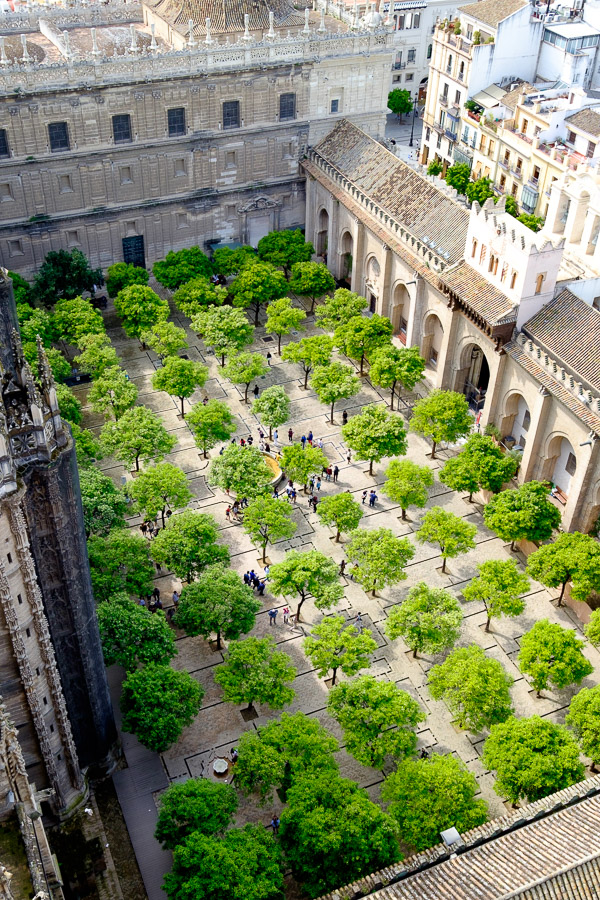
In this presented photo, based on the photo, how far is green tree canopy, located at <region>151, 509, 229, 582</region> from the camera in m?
59.9

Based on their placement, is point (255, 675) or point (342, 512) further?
point (342, 512)

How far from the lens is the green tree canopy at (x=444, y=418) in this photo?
7262 cm

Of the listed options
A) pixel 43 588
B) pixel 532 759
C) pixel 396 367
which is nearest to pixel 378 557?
pixel 532 759

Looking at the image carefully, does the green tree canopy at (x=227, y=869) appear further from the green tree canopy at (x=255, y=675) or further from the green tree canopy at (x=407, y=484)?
the green tree canopy at (x=407, y=484)

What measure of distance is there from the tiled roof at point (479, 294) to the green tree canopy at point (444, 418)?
6.80 meters

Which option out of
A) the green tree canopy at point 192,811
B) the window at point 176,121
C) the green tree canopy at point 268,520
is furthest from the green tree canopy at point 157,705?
the window at point 176,121

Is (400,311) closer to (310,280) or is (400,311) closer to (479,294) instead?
(310,280)

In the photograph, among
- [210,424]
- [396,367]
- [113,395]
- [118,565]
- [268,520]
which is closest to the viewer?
[118,565]

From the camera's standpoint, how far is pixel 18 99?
81.8 metres

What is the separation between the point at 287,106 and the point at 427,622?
58848 mm

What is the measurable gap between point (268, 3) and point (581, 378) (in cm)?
5217

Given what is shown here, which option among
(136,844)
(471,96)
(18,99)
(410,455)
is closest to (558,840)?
(136,844)

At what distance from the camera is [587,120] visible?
96188 mm

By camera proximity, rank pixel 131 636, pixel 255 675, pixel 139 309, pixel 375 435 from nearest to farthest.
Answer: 1. pixel 255 675
2. pixel 131 636
3. pixel 375 435
4. pixel 139 309
